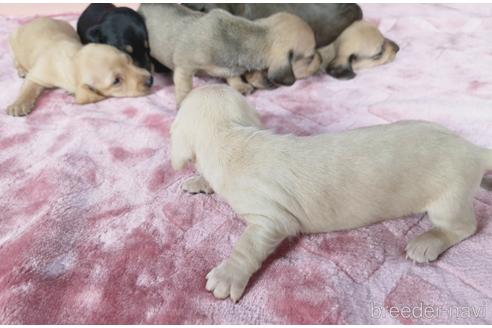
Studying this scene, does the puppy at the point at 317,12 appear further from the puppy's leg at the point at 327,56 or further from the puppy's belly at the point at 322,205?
the puppy's belly at the point at 322,205

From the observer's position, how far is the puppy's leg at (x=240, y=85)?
337 cm

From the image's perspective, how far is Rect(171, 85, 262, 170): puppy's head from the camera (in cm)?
200

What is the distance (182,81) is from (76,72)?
0.75m

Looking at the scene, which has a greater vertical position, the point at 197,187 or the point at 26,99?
the point at 197,187

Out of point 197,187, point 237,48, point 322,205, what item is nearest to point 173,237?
point 197,187

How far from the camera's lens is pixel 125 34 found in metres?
3.47

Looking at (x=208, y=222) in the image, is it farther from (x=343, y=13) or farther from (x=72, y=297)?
(x=343, y=13)

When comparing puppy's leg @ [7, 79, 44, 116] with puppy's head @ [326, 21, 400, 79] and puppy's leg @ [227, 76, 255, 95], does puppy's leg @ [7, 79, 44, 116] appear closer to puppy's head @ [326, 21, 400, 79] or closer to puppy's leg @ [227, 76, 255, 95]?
puppy's leg @ [227, 76, 255, 95]

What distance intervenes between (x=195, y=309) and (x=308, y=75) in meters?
2.24

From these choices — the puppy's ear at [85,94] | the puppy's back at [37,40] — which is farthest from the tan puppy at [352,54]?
the puppy's back at [37,40]

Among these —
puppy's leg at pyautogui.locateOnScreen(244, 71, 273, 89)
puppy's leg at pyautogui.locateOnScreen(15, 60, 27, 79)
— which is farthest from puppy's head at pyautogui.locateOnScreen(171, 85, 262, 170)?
puppy's leg at pyautogui.locateOnScreen(15, 60, 27, 79)

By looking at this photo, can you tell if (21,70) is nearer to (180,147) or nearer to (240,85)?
(240,85)

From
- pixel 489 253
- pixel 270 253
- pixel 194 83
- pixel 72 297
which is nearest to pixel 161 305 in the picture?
pixel 72 297

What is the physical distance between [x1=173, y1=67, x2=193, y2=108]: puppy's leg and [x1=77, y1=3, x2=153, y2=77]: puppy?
21cm
